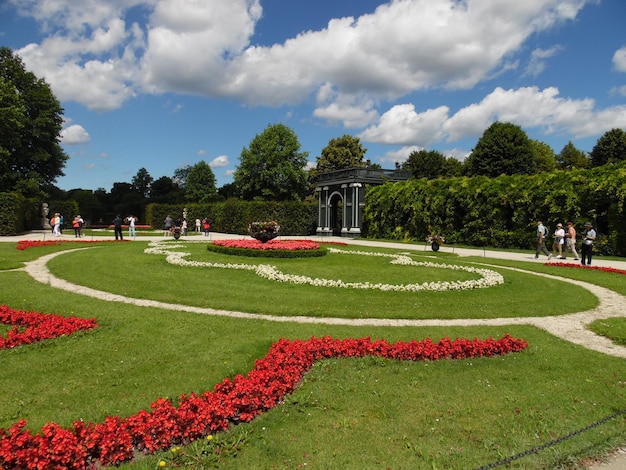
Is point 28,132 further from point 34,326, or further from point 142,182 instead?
point 142,182

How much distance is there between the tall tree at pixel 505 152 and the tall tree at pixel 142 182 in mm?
81341

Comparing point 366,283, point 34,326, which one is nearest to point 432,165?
point 366,283

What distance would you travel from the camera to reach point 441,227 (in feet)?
104

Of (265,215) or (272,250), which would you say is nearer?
(272,250)

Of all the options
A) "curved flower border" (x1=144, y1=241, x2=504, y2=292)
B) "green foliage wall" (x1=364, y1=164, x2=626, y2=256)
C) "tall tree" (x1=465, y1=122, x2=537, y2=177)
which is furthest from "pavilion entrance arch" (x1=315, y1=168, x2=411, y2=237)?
"curved flower border" (x1=144, y1=241, x2=504, y2=292)

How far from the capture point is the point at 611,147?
48.6 m

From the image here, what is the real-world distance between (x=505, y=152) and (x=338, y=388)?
1919 inches

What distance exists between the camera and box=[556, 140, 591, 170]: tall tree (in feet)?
185

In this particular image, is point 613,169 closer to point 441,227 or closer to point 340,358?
point 441,227

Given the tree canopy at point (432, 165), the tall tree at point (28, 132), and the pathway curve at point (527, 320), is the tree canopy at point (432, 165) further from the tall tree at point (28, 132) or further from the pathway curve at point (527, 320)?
the pathway curve at point (527, 320)

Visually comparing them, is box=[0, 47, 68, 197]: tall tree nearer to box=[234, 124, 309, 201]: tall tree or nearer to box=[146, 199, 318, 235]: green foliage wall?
box=[146, 199, 318, 235]: green foliage wall

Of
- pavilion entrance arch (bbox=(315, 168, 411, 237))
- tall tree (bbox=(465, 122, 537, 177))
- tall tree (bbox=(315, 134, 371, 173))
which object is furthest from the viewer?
tall tree (bbox=(315, 134, 371, 173))

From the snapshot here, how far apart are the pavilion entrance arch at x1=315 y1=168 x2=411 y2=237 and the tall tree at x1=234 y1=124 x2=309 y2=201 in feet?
49.6

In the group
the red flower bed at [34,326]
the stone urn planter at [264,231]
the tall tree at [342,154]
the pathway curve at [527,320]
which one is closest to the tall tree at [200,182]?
the tall tree at [342,154]
